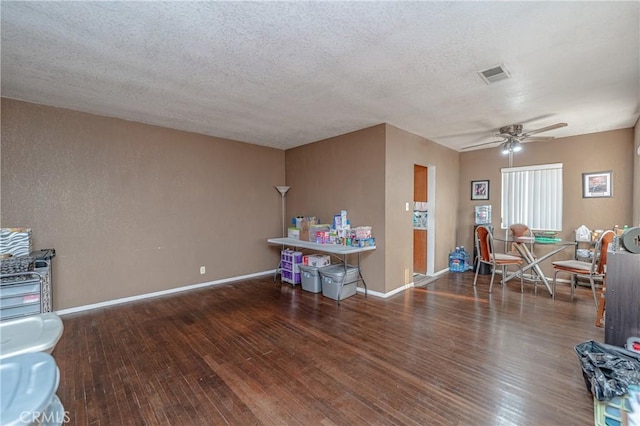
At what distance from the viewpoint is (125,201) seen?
12.9 feet

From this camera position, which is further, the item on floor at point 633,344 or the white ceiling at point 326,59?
the item on floor at point 633,344

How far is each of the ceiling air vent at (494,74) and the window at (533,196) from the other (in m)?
3.35

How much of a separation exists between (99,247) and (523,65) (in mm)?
5277

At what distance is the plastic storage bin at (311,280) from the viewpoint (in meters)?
4.35

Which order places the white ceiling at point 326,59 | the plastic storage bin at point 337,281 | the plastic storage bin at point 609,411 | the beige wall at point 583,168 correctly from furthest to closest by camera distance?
the beige wall at point 583,168
the plastic storage bin at point 337,281
the white ceiling at point 326,59
the plastic storage bin at point 609,411

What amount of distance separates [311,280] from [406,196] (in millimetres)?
2055

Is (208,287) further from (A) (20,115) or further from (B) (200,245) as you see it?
(A) (20,115)

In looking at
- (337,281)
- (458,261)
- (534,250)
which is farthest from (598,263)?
(337,281)

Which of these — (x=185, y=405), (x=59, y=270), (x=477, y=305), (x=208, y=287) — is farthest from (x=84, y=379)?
(x=477, y=305)

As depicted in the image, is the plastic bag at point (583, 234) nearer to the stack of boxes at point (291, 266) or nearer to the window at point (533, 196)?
the window at point (533, 196)

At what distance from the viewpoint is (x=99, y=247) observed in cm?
374

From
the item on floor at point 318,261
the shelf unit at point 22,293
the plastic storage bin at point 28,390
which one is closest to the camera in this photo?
the plastic storage bin at point 28,390

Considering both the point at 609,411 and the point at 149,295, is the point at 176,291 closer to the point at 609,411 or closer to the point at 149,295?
the point at 149,295

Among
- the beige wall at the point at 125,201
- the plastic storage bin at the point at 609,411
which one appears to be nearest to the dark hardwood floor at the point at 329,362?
the plastic storage bin at the point at 609,411
